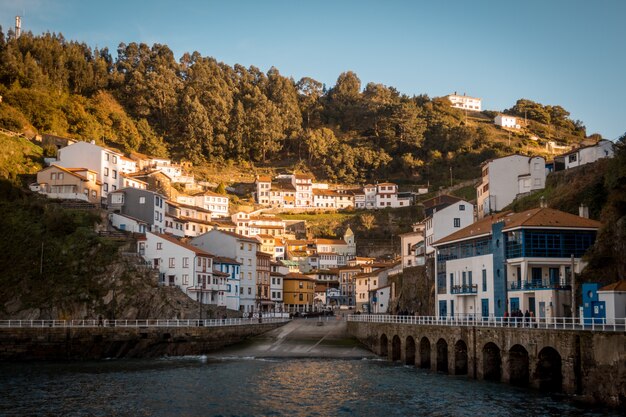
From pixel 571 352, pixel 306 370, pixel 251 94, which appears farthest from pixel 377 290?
pixel 251 94

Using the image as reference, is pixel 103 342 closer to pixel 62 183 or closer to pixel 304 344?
pixel 304 344

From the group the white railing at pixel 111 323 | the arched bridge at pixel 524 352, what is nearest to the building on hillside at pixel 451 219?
the arched bridge at pixel 524 352

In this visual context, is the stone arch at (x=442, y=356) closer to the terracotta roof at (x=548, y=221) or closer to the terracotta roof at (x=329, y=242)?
the terracotta roof at (x=548, y=221)

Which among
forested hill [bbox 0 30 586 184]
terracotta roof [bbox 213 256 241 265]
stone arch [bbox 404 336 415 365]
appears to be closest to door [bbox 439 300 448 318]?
stone arch [bbox 404 336 415 365]

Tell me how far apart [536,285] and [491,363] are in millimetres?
7589

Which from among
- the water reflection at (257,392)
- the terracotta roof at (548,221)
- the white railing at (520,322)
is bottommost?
the water reflection at (257,392)

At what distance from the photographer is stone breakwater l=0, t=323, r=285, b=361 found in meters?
64.0

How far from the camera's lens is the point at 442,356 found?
5188 cm

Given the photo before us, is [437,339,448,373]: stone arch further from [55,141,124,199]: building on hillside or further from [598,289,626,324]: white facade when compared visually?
[55,141,124,199]: building on hillside

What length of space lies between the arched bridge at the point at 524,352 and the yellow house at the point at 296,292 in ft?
151

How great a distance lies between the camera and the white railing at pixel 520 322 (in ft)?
119

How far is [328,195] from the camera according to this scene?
154375mm

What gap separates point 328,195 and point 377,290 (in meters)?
61.0

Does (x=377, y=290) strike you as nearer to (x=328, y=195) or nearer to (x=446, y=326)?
(x=446, y=326)
